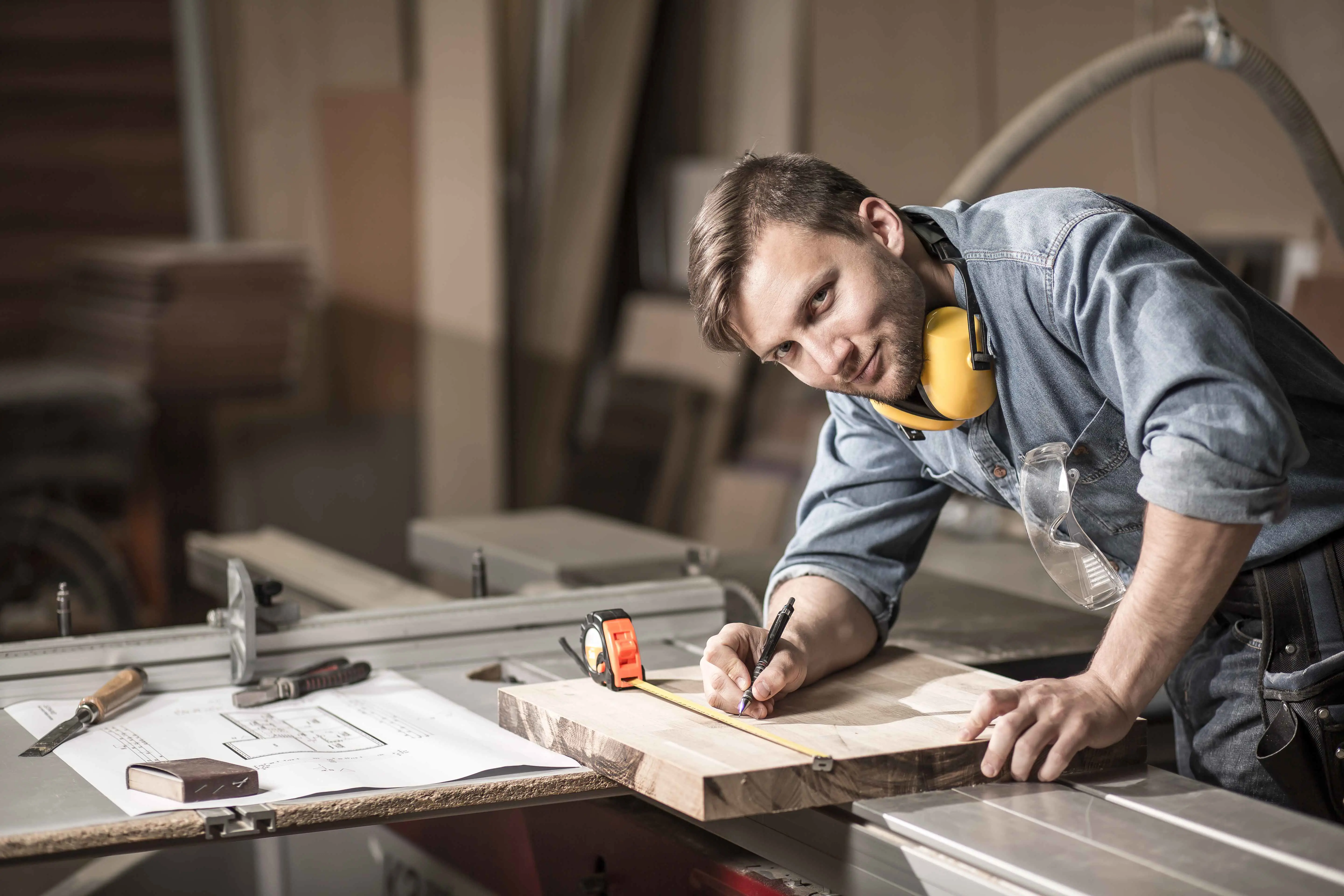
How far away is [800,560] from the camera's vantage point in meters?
1.61

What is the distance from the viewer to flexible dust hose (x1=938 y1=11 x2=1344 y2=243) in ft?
7.36

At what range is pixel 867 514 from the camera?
1.59 m

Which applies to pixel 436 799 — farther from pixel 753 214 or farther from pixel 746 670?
pixel 753 214

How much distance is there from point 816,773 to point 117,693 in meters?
0.81

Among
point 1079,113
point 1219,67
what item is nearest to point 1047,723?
point 1219,67

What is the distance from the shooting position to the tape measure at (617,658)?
4.37ft

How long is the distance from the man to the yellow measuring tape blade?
17mm

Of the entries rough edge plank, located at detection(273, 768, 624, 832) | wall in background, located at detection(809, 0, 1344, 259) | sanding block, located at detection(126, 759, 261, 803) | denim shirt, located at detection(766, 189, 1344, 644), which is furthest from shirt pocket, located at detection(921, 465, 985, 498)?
wall in background, located at detection(809, 0, 1344, 259)

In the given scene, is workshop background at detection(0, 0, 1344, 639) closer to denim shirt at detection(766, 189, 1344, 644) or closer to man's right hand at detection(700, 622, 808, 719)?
denim shirt at detection(766, 189, 1344, 644)

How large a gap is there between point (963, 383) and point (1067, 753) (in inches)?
15.6

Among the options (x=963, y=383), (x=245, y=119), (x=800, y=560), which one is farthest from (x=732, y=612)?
(x=245, y=119)

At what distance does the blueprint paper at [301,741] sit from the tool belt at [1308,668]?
2.45ft

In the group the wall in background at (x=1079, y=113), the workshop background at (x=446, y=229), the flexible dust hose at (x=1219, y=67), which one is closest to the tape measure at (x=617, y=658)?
the flexible dust hose at (x=1219, y=67)

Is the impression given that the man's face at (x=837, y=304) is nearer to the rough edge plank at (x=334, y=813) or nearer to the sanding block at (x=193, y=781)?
the rough edge plank at (x=334, y=813)
